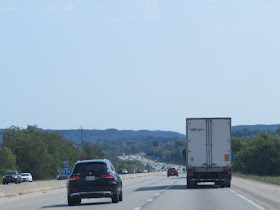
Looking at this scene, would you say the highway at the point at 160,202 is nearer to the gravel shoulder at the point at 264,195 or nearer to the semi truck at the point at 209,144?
the gravel shoulder at the point at 264,195

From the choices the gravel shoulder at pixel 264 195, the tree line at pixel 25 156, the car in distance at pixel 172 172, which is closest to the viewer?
the gravel shoulder at pixel 264 195

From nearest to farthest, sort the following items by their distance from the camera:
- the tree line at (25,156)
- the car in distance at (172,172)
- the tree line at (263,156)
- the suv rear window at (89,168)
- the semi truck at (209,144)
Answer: the suv rear window at (89,168)
the semi truck at (209,144)
the car in distance at (172,172)
the tree line at (263,156)
the tree line at (25,156)

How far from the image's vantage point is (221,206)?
22.3 m

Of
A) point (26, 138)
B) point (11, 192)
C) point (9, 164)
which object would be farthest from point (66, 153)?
point (11, 192)

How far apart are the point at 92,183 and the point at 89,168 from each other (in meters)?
0.60

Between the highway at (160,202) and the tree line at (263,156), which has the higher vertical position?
the tree line at (263,156)

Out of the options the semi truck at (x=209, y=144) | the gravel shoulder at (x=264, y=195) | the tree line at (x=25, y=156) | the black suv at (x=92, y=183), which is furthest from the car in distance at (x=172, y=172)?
the black suv at (x=92, y=183)

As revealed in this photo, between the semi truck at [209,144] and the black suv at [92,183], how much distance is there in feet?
40.5

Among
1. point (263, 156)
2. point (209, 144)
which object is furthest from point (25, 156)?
point (209, 144)

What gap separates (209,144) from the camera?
36.8 m

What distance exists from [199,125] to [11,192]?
10917mm

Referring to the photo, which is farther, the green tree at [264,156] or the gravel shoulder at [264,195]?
the green tree at [264,156]

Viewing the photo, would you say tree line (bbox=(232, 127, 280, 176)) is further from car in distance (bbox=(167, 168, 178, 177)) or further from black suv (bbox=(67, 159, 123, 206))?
black suv (bbox=(67, 159, 123, 206))

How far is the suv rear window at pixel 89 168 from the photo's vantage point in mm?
25047
